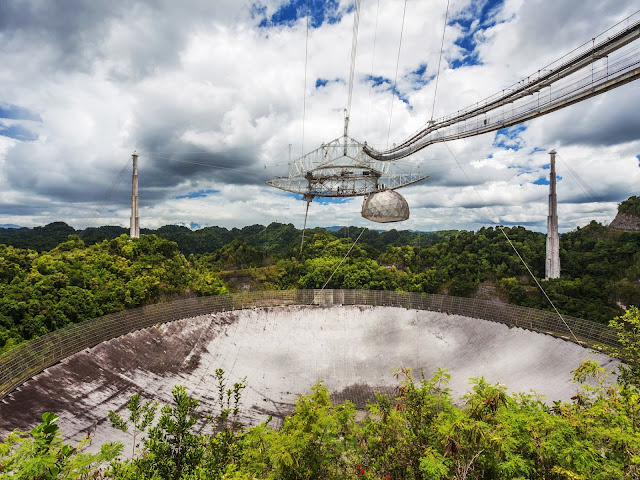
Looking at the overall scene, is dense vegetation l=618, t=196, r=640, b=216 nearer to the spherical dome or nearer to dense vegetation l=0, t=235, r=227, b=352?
the spherical dome

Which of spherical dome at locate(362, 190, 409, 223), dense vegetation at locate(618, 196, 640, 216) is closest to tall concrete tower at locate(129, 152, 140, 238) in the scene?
spherical dome at locate(362, 190, 409, 223)

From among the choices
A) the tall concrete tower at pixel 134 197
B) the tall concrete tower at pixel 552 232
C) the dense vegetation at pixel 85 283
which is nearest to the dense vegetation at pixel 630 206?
the tall concrete tower at pixel 552 232

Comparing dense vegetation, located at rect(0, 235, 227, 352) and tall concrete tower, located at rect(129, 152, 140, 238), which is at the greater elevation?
tall concrete tower, located at rect(129, 152, 140, 238)

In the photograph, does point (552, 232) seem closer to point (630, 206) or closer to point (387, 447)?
point (630, 206)

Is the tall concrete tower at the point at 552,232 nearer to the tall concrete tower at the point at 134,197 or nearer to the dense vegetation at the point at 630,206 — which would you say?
the dense vegetation at the point at 630,206

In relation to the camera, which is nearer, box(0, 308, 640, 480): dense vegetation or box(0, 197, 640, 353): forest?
box(0, 308, 640, 480): dense vegetation

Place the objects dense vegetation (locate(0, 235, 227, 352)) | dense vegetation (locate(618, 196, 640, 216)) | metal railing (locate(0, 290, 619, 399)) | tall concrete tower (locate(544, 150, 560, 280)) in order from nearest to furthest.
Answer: metal railing (locate(0, 290, 619, 399)), dense vegetation (locate(0, 235, 227, 352)), tall concrete tower (locate(544, 150, 560, 280)), dense vegetation (locate(618, 196, 640, 216))

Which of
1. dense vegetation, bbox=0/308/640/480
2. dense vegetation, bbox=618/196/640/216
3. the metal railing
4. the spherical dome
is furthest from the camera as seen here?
dense vegetation, bbox=618/196/640/216

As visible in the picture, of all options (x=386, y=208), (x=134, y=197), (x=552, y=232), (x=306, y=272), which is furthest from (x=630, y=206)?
(x=134, y=197)
